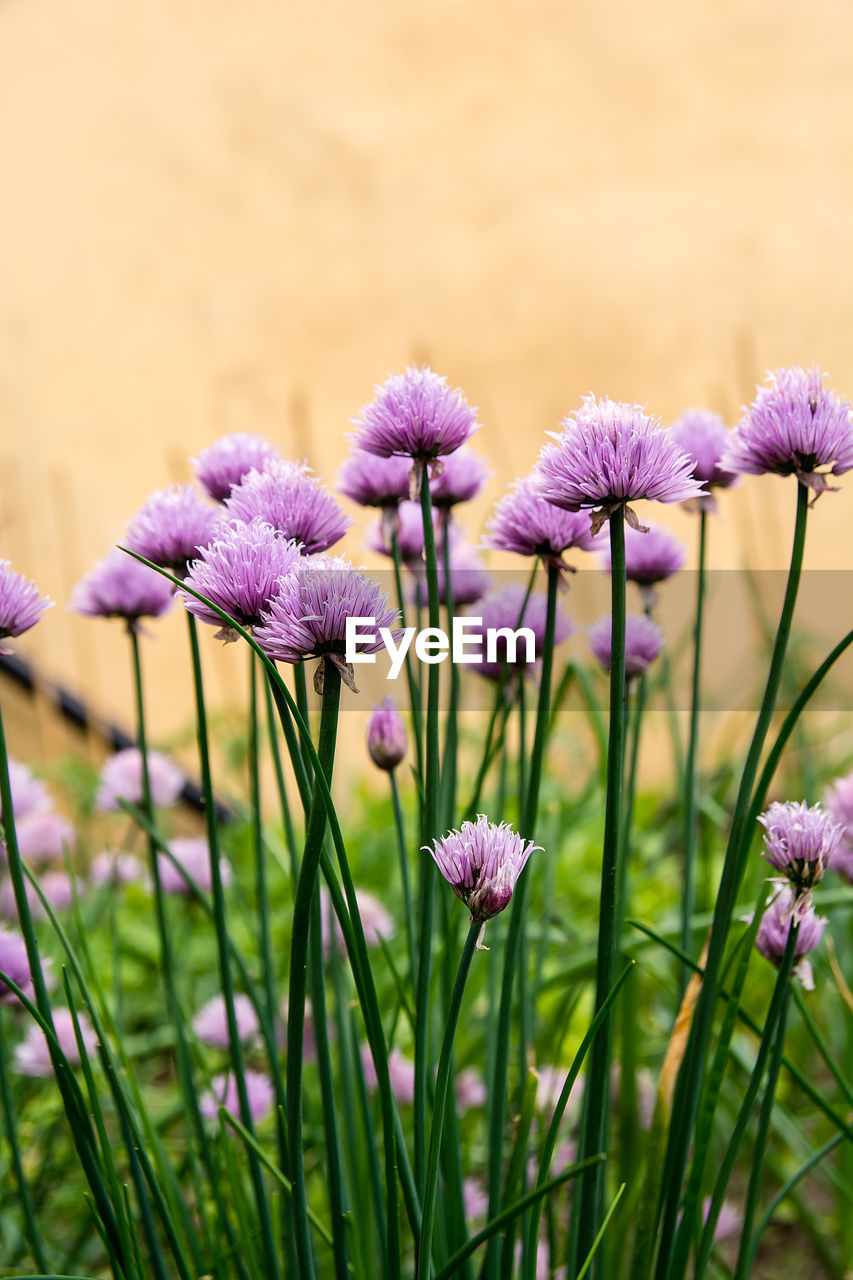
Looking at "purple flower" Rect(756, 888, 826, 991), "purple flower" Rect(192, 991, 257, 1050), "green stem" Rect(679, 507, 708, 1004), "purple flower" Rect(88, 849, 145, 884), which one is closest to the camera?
"purple flower" Rect(756, 888, 826, 991)

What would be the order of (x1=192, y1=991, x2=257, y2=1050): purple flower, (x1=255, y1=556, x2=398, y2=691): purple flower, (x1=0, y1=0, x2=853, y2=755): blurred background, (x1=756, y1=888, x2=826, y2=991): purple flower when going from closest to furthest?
1. (x1=255, y1=556, x2=398, y2=691): purple flower
2. (x1=756, y1=888, x2=826, y2=991): purple flower
3. (x1=192, y1=991, x2=257, y2=1050): purple flower
4. (x1=0, y1=0, x2=853, y2=755): blurred background

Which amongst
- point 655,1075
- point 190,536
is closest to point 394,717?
point 190,536

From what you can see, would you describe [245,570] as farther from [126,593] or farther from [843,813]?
[843,813]

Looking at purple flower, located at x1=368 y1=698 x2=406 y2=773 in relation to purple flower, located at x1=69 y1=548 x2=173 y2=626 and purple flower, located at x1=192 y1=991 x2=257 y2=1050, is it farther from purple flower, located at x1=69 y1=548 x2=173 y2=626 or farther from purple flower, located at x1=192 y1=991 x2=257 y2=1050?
purple flower, located at x1=192 y1=991 x2=257 y2=1050

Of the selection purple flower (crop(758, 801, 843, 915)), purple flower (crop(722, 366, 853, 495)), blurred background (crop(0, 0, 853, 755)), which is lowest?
purple flower (crop(758, 801, 843, 915))

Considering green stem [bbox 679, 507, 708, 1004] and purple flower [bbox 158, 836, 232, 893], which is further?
purple flower [bbox 158, 836, 232, 893]

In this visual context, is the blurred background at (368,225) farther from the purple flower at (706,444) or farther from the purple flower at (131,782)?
the purple flower at (706,444)

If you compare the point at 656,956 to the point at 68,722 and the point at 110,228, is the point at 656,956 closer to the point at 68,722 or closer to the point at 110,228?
the point at 68,722

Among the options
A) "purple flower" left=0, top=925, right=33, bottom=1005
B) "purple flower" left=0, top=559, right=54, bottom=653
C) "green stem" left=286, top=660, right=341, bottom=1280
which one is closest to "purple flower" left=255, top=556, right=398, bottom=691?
"green stem" left=286, top=660, right=341, bottom=1280
